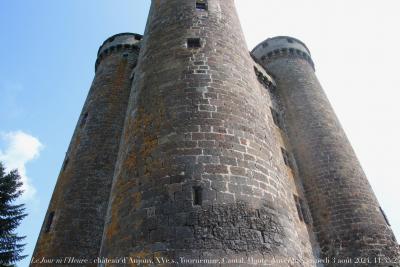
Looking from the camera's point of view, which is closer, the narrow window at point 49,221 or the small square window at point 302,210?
the narrow window at point 49,221

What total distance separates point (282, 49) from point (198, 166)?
16.0 m

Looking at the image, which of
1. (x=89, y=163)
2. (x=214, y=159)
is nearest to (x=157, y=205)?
(x=214, y=159)

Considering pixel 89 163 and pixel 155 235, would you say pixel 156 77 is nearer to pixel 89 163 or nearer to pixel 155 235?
pixel 155 235

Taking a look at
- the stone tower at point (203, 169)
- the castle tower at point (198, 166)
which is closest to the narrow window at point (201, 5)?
the stone tower at point (203, 169)

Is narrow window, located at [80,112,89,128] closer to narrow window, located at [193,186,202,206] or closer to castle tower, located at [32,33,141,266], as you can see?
castle tower, located at [32,33,141,266]

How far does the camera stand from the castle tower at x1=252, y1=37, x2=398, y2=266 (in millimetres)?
12031

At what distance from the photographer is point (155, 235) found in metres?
5.73

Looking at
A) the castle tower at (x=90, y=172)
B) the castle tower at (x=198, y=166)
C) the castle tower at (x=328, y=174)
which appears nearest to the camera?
the castle tower at (x=198, y=166)

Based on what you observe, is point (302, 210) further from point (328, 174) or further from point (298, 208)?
point (328, 174)

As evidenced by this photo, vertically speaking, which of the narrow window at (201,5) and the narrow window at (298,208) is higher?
the narrow window at (201,5)

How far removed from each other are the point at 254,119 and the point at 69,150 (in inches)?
392

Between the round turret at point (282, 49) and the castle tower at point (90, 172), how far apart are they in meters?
8.61

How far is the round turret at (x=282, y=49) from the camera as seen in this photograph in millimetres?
20203

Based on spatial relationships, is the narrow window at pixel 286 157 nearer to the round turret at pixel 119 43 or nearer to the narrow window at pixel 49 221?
the narrow window at pixel 49 221
